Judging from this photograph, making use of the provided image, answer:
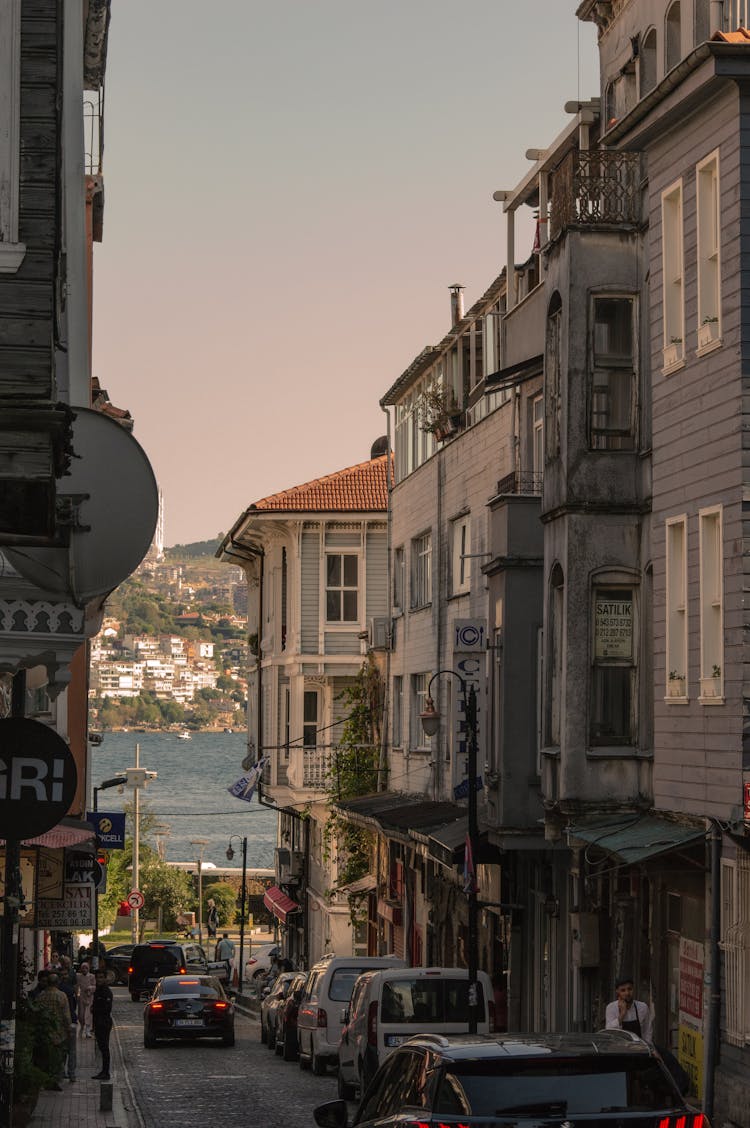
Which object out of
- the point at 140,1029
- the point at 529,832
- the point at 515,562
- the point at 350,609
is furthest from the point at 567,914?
the point at 350,609

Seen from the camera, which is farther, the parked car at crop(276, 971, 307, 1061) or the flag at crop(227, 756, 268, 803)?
the flag at crop(227, 756, 268, 803)

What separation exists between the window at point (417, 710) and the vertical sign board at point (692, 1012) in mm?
20940

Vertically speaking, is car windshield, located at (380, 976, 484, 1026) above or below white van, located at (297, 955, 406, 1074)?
above

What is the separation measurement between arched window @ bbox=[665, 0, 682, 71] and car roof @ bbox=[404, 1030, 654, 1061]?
16414mm

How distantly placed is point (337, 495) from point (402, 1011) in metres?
34.8

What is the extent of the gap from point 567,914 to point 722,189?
12699 mm

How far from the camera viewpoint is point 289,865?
207ft

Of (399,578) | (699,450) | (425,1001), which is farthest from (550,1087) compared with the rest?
(399,578)

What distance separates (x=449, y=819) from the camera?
35.6m

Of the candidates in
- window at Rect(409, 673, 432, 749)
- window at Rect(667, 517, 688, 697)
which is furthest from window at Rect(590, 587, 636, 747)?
window at Rect(409, 673, 432, 749)

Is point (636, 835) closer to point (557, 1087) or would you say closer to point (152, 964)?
point (557, 1087)

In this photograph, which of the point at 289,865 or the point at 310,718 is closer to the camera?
the point at 310,718

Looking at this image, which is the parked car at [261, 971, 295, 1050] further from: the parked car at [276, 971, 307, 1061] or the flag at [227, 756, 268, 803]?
the flag at [227, 756, 268, 803]

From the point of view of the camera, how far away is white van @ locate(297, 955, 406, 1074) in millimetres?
28875
